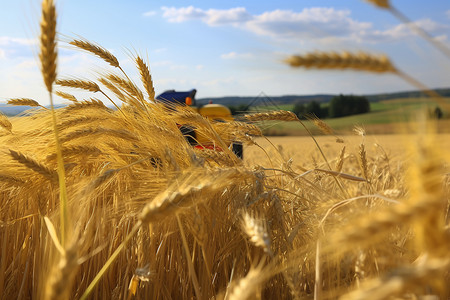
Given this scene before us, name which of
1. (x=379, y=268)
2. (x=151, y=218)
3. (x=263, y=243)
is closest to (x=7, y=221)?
(x=151, y=218)

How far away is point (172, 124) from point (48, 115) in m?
0.62

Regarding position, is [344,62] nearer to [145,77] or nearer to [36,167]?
[36,167]

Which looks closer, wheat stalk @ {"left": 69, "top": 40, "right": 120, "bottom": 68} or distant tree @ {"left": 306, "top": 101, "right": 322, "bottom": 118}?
wheat stalk @ {"left": 69, "top": 40, "right": 120, "bottom": 68}

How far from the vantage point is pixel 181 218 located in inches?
53.1

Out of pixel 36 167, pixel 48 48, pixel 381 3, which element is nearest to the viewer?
pixel 381 3

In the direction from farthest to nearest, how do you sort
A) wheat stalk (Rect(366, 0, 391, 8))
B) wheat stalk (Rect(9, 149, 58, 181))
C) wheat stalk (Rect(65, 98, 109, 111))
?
wheat stalk (Rect(65, 98, 109, 111)) → wheat stalk (Rect(9, 149, 58, 181)) → wheat stalk (Rect(366, 0, 391, 8))

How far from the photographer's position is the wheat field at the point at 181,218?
0.62 m

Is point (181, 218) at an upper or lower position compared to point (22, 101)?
lower

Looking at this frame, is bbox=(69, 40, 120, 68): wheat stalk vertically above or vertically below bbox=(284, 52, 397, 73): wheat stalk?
above

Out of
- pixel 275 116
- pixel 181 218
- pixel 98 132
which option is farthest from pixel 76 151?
pixel 275 116

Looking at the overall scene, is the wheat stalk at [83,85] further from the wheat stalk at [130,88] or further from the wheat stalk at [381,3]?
the wheat stalk at [381,3]

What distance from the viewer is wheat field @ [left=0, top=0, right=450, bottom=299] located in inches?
24.6

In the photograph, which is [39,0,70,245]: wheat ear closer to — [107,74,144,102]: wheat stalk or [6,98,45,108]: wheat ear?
[107,74,144,102]: wheat stalk

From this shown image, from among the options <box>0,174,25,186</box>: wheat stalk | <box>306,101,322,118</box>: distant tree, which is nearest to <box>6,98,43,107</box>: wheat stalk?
<box>0,174,25,186</box>: wheat stalk
